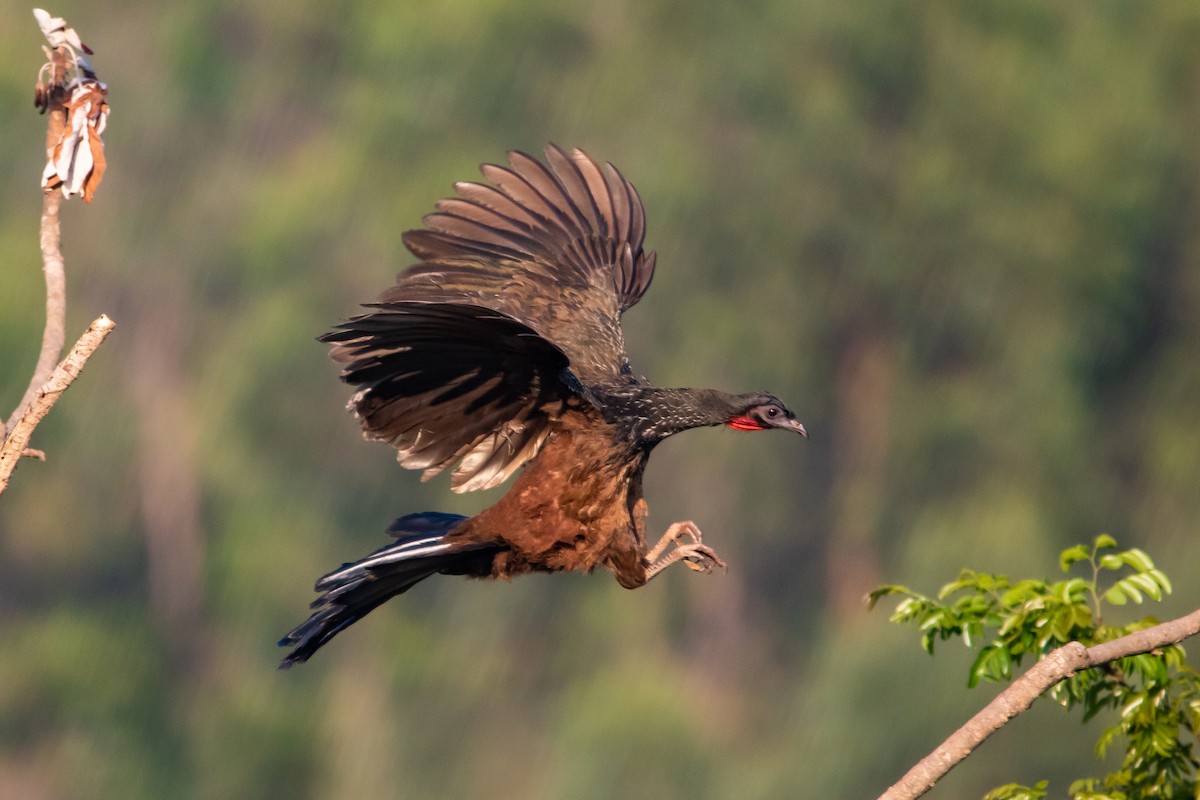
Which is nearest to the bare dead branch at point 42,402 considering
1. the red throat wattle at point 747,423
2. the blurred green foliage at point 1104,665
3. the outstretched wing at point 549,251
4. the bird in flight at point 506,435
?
the bird in flight at point 506,435

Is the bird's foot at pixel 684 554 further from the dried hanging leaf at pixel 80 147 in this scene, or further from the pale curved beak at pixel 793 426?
the dried hanging leaf at pixel 80 147

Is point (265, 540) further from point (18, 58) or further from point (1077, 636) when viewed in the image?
point (1077, 636)

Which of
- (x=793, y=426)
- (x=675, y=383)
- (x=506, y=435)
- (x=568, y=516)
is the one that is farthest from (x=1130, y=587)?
(x=675, y=383)

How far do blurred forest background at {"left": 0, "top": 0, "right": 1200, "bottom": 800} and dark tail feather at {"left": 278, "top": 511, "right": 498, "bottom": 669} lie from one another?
13.1 meters

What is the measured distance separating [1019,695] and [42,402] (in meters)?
1.60

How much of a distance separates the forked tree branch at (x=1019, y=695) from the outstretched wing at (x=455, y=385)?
1402mm

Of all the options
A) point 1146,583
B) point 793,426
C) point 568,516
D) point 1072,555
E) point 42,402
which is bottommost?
point 1146,583

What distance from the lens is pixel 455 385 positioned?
14.2 feet

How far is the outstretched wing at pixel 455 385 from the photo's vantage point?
3.95m

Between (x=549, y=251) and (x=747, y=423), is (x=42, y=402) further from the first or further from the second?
(x=549, y=251)

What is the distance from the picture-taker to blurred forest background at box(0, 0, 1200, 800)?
60.7 ft

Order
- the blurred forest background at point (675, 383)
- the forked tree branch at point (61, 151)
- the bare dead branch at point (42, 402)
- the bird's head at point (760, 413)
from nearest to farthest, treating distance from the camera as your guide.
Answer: the bare dead branch at point (42, 402)
the forked tree branch at point (61, 151)
the bird's head at point (760, 413)
the blurred forest background at point (675, 383)

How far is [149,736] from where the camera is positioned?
65.6 feet

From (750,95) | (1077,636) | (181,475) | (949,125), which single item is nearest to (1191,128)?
(949,125)
